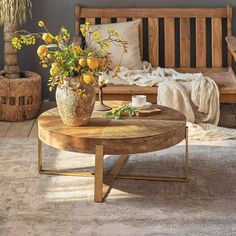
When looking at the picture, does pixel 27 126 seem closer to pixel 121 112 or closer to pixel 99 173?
pixel 121 112

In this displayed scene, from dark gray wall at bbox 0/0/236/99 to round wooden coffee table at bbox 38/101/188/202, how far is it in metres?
1.93

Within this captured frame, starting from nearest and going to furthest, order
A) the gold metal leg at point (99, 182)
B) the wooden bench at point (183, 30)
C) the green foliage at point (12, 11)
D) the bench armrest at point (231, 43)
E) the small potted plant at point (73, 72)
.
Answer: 1. the gold metal leg at point (99, 182)
2. the small potted plant at point (73, 72)
3. the bench armrest at point (231, 43)
4. the green foliage at point (12, 11)
5. the wooden bench at point (183, 30)

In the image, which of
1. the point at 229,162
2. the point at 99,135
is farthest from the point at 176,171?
the point at 99,135

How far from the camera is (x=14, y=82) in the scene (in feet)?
17.8

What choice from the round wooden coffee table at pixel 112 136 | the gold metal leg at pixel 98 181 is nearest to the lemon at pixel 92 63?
the round wooden coffee table at pixel 112 136

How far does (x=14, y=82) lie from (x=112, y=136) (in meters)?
1.83

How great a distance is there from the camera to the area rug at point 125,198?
138 inches

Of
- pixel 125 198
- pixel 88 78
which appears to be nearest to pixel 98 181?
pixel 125 198

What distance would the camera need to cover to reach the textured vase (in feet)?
12.9

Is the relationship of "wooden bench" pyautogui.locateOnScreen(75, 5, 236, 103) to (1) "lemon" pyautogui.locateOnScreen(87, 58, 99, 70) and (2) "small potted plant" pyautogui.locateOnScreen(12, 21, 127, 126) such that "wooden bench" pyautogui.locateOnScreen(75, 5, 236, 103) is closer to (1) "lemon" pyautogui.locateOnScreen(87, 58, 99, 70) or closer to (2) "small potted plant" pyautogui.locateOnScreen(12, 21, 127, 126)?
(2) "small potted plant" pyautogui.locateOnScreen(12, 21, 127, 126)

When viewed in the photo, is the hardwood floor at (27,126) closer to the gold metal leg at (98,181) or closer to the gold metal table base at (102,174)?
the gold metal table base at (102,174)

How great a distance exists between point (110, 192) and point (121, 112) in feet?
1.72

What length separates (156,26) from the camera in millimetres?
5867

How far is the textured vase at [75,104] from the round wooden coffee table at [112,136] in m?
0.05
